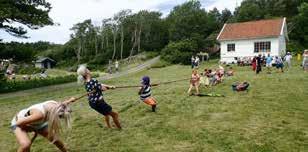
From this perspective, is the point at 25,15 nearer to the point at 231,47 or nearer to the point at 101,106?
the point at 101,106

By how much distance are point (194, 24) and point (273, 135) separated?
182 feet

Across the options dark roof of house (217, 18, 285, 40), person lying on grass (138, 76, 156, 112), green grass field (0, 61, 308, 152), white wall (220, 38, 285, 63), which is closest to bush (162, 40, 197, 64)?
white wall (220, 38, 285, 63)

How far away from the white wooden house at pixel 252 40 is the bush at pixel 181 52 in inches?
266

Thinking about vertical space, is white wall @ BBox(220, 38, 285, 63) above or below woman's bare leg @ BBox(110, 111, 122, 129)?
above

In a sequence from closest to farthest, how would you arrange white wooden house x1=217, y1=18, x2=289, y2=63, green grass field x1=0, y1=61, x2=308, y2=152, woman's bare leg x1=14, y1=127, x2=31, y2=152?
1. woman's bare leg x1=14, y1=127, x2=31, y2=152
2. green grass field x1=0, y1=61, x2=308, y2=152
3. white wooden house x1=217, y1=18, x2=289, y2=63

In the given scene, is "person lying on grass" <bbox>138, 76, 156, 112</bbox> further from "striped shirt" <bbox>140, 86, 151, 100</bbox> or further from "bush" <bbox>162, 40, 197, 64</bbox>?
"bush" <bbox>162, 40, 197, 64</bbox>

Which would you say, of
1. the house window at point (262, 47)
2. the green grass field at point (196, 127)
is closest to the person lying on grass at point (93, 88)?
the green grass field at point (196, 127)

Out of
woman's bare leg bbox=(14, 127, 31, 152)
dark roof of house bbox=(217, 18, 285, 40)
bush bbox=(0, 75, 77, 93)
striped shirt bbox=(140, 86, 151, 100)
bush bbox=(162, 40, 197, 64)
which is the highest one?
dark roof of house bbox=(217, 18, 285, 40)

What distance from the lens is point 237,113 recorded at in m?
12.6

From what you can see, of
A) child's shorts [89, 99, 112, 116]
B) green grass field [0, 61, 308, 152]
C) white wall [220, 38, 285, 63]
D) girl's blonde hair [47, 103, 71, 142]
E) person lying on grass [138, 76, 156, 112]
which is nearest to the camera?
girl's blonde hair [47, 103, 71, 142]

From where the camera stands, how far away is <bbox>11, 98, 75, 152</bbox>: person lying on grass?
21.1 feet

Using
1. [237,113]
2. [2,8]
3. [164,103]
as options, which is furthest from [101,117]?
[2,8]

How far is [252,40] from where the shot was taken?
45406 millimetres

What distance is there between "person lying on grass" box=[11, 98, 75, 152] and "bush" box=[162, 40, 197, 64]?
45.8m
